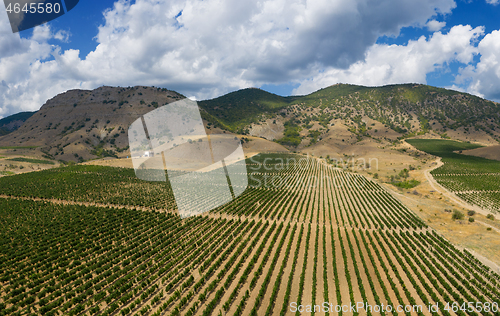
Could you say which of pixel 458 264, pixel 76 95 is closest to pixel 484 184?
pixel 458 264

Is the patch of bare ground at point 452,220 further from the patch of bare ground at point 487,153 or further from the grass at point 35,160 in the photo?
the grass at point 35,160

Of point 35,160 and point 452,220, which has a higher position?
point 35,160

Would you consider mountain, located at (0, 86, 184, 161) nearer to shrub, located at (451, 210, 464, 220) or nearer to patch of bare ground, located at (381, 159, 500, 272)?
patch of bare ground, located at (381, 159, 500, 272)

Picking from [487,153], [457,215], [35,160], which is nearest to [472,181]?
[457,215]

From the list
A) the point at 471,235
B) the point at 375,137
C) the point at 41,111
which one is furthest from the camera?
the point at 375,137

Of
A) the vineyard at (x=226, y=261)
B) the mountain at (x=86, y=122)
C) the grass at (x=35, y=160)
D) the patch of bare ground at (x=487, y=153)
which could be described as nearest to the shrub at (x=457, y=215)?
the vineyard at (x=226, y=261)

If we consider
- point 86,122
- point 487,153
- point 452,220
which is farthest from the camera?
point 86,122

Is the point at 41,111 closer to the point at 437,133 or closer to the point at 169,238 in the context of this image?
the point at 169,238

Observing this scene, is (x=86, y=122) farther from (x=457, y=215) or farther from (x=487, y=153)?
(x=487, y=153)

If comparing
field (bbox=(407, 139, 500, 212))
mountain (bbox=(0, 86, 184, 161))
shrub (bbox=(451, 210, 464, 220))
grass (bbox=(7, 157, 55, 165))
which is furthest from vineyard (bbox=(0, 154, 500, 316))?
mountain (bbox=(0, 86, 184, 161))
